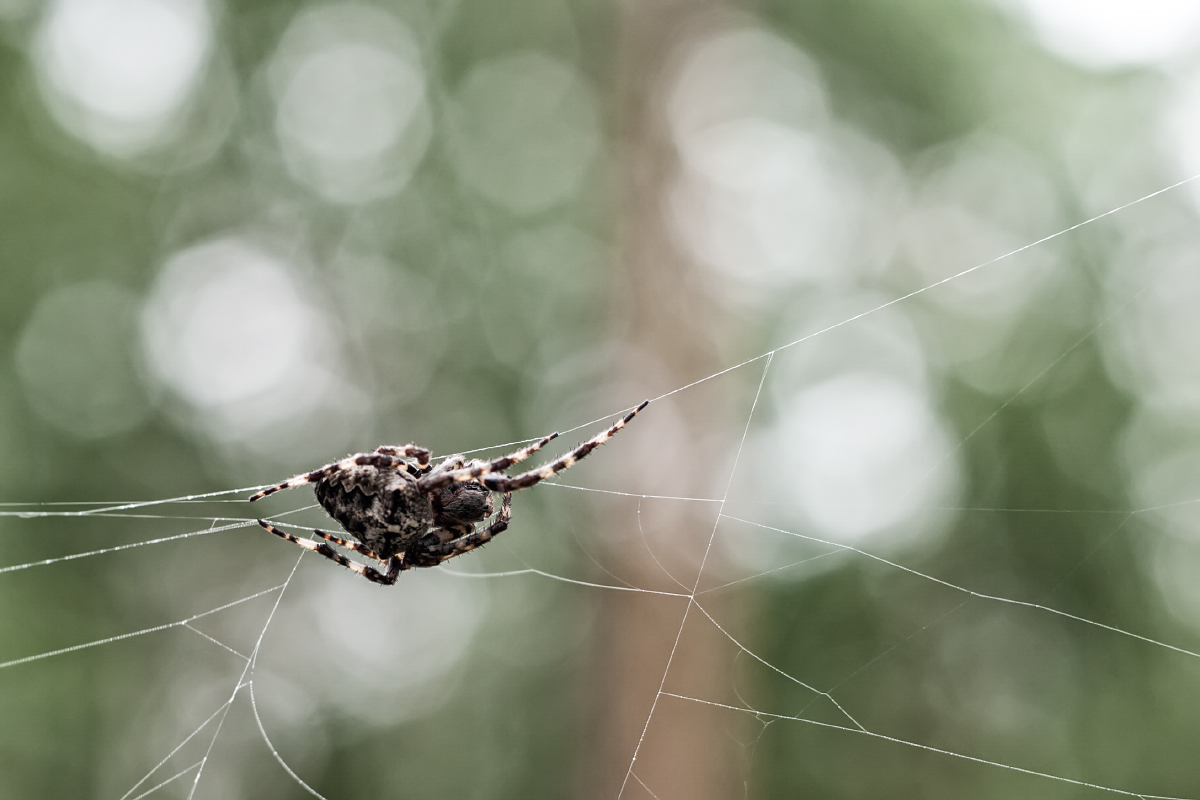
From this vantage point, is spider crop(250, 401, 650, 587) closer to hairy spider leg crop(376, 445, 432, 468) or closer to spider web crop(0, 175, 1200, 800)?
hairy spider leg crop(376, 445, 432, 468)

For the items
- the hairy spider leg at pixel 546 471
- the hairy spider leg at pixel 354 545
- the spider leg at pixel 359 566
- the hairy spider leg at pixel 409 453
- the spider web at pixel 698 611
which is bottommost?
the spider leg at pixel 359 566

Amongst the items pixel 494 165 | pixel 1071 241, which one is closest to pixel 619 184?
pixel 494 165

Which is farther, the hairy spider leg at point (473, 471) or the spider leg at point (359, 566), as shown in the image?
the spider leg at point (359, 566)

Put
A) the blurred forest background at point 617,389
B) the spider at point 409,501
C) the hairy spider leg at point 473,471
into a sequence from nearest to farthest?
1. the hairy spider leg at point 473,471
2. the spider at point 409,501
3. the blurred forest background at point 617,389

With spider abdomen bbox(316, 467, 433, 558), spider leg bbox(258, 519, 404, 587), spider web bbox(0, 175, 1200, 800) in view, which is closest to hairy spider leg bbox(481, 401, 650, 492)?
spider abdomen bbox(316, 467, 433, 558)

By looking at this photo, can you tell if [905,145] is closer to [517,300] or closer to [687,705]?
[517,300]

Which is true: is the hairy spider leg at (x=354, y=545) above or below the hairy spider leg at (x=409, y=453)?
below

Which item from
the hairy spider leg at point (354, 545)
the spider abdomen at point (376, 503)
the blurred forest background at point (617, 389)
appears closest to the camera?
the spider abdomen at point (376, 503)

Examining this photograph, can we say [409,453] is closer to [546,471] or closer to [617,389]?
[546,471]

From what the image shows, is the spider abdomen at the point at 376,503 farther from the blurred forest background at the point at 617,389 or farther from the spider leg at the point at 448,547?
the blurred forest background at the point at 617,389

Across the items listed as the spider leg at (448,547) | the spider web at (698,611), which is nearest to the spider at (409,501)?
the spider leg at (448,547)
